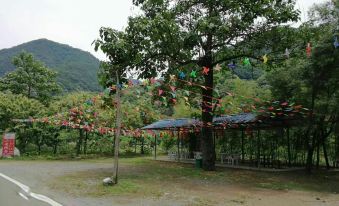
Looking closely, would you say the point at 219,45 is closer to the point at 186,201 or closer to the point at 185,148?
the point at 186,201

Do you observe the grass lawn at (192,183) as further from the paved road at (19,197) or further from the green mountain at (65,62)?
the green mountain at (65,62)

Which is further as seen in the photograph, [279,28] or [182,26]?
[182,26]

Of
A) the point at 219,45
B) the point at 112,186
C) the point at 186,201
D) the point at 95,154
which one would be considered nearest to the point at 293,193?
the point at 186,201

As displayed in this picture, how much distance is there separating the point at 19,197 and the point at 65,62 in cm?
6657

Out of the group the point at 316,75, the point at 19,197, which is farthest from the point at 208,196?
the point at 316,75

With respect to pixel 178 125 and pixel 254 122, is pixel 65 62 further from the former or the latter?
pixel 254 122

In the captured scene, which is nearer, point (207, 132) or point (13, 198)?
point (13, 198)

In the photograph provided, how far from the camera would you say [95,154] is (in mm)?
29531

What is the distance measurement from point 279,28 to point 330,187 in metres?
7.11

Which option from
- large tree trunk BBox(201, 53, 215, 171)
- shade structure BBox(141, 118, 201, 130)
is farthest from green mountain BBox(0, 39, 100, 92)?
large tree trunk BBox(201, 53, 215, 171)

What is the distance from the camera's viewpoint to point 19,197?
378 inches

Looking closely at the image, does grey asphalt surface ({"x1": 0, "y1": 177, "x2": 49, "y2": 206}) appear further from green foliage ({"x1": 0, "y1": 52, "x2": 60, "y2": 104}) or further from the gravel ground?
green foliage ({"x1": 0, "y1": 52, "x2": 60, "y2": 104})

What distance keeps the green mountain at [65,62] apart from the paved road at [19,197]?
44.1m

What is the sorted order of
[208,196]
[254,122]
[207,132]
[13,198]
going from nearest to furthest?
[13,198] < [208,196] < [254,122] < [207,132]
